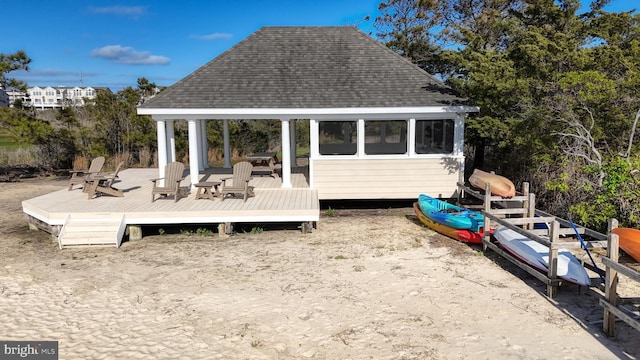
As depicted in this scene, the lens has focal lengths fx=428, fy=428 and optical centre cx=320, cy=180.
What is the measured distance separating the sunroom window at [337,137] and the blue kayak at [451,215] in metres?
5.18

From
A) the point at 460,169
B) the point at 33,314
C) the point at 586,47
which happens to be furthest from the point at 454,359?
the point at 586,47

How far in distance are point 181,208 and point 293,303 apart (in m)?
5.19

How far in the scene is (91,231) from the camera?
9.66m

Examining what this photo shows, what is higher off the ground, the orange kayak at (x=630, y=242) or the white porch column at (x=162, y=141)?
the white porch column at (x=162, y=141)

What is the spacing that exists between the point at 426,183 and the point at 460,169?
1.12 meters

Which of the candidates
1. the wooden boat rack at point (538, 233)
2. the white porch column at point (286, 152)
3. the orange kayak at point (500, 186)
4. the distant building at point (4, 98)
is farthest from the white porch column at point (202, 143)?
the wooden boat rack at point (538, 233)

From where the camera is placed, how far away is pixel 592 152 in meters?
10.8

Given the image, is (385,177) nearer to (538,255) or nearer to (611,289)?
(538,255)

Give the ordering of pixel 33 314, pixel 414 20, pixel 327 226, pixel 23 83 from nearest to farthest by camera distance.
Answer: pixel 33 314, pixel 327 226, pixel 23 83, pixel 414 20

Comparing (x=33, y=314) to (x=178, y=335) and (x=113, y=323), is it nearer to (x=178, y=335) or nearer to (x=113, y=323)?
(x=113, y=323)

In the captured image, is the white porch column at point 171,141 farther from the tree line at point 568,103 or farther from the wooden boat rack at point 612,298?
the wooden boat rack at point 612,298

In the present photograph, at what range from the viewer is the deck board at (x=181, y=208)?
1013cm

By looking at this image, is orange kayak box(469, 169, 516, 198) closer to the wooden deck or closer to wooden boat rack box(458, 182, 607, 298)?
wooden boat rack box(458, 182, 607, 298)

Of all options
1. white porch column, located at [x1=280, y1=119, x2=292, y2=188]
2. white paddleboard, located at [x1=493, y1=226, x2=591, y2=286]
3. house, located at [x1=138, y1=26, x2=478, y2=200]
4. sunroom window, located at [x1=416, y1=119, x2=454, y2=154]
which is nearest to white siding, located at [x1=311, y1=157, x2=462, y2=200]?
house, located at [x1=138, y1=26, x2=478, y2=200]
